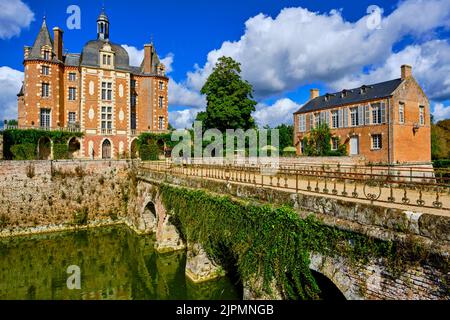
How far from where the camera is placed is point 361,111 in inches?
1277

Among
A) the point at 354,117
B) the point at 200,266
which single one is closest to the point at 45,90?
the point at 200,266

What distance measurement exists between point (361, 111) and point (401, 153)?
601cm

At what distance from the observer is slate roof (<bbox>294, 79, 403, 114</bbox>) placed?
30.7 meters

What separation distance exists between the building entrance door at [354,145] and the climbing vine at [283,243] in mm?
27602

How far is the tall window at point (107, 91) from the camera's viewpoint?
108 ft

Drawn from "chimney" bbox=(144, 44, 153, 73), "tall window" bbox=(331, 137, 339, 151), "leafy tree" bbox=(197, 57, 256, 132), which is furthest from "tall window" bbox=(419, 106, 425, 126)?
"chimney" bbox=(144, 44, 153, 73)

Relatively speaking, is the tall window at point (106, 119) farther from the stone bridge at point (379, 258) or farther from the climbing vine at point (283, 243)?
the stone bridge at point (379, 258)

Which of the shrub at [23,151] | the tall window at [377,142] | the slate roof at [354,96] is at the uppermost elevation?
the slate roof at [354,96]

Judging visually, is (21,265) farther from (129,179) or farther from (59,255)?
(129,179)

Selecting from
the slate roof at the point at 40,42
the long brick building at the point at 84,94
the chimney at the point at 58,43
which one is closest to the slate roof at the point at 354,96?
the long brick building at the point at 84,94

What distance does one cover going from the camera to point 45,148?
1201 inches

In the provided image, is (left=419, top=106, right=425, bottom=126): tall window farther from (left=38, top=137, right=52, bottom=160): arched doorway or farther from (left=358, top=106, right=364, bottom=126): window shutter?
(left=38, top=137, right=52, bottom=160): arched doorway

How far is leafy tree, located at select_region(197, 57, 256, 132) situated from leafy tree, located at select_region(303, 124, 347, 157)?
10.4 meters

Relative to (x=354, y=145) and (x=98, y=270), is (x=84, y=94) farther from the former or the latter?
(x=354, y=145)
